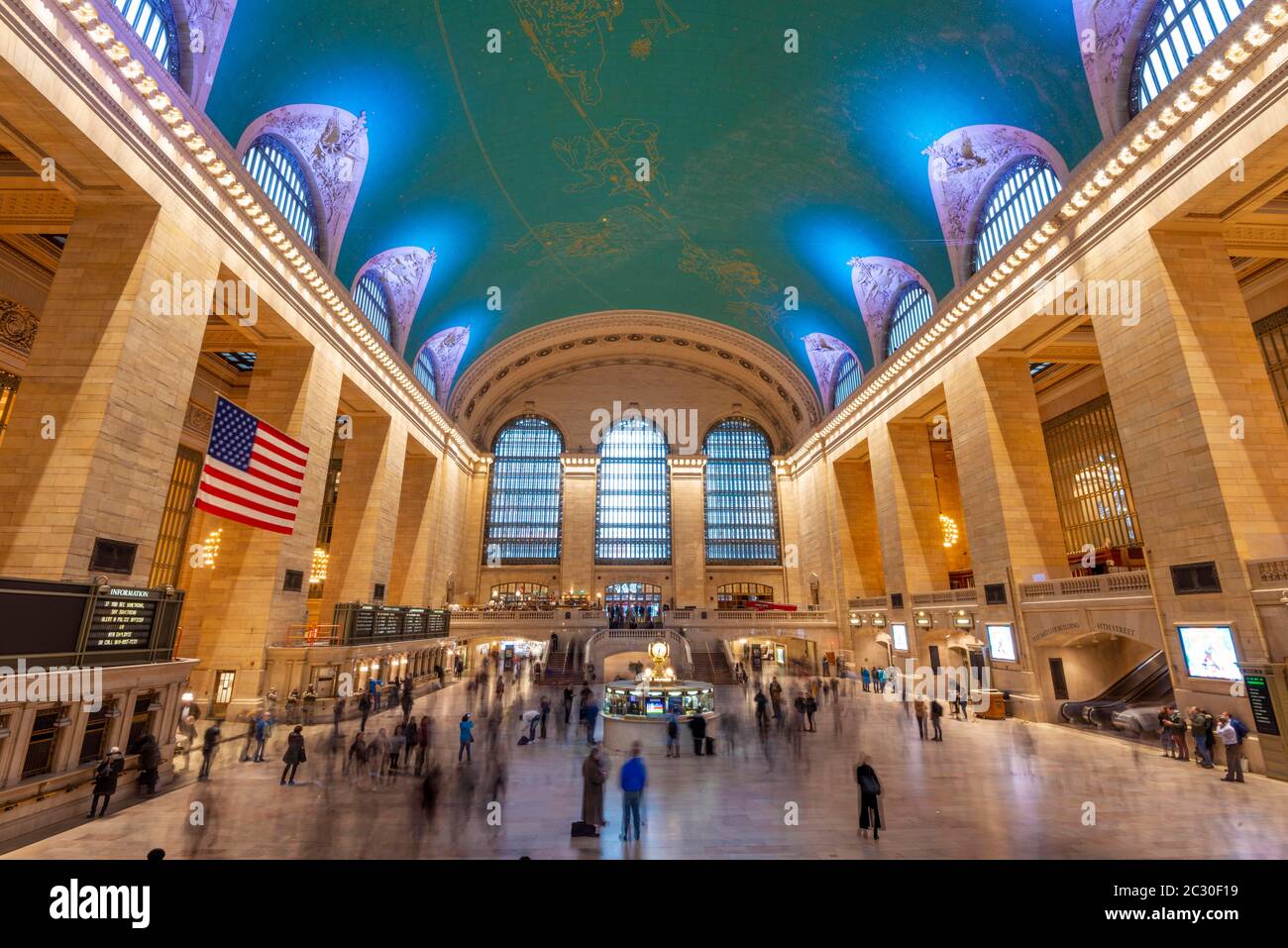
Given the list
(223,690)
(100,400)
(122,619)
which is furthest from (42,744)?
(223,690)

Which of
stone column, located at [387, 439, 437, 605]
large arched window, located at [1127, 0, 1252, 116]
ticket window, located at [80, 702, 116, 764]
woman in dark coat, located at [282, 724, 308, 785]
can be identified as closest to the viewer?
ticket window, located at [80, 702, 116, 764]

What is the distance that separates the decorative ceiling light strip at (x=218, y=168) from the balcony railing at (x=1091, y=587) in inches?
863

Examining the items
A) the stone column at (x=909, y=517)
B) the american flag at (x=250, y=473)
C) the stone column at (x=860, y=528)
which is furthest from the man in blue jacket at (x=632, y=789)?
the stone column at (x=860, y=528)

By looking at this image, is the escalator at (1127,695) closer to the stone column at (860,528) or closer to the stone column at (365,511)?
the stone column at (860,528)

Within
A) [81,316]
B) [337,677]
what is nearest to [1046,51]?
[81,316]

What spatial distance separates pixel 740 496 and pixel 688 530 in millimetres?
4536

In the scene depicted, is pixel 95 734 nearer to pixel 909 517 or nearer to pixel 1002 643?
pixel 1002 643

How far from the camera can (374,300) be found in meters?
22.8

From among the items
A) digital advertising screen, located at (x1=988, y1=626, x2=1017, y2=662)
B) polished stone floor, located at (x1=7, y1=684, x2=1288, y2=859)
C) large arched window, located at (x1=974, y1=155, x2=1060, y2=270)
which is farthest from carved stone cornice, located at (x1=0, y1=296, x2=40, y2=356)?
digital advertising screen, located at (x1=988, y1=626, x2=1017, y2=662)

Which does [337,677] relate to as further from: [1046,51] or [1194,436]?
[1046,51]

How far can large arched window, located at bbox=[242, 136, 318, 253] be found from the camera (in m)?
15.3

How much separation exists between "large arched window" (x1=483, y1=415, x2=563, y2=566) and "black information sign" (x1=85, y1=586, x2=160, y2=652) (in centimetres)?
2834

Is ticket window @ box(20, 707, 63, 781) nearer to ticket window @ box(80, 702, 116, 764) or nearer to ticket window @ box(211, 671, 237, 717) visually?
ticket window @ box(80, 702, 116, 764)
